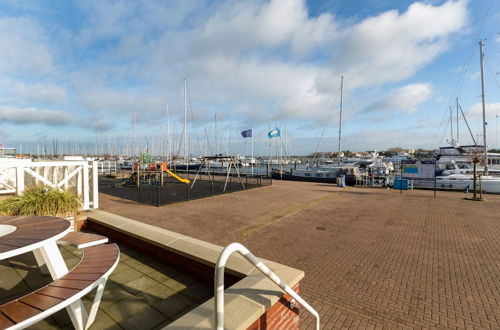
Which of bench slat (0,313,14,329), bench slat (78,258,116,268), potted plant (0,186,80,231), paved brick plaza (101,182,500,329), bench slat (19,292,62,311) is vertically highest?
potted plant (0,186,80,231)

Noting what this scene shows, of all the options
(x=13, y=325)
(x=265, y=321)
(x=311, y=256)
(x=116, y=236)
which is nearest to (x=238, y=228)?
(x=311, y=256)

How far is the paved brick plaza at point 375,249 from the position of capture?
13.0 ft

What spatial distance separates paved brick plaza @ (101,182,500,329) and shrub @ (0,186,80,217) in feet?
12.0

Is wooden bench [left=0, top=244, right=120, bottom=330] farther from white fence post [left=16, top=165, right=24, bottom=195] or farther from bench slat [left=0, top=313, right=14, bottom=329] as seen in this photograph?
white fence post [left=16, top=165, right=24, bottom=195]

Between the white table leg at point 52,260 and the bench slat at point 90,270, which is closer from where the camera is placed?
the bench slat at point 90,270

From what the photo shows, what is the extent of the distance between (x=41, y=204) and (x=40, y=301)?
4396 millimetres

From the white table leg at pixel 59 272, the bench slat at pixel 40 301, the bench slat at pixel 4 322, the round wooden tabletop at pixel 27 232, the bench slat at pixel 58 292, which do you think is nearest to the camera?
the bench slat at pixel 4 322

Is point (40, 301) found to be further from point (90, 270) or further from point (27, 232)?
point (27, 232)

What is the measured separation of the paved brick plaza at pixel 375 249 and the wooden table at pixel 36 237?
A: 3.65 metres

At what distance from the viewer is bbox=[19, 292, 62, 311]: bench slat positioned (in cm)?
225

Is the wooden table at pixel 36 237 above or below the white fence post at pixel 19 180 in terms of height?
below

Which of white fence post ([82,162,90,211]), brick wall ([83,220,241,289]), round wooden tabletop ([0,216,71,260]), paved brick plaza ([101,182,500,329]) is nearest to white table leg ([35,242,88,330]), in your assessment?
round wooden tabletop ([0,216,71,260])

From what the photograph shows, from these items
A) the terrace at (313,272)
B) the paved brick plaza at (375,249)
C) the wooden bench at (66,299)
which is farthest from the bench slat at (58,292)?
the paved brick plaza at (375,249)

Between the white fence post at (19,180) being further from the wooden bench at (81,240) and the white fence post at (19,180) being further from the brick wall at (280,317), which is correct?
the brick wall at (280,317)
